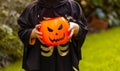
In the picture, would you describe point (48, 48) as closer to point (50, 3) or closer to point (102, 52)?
point (50, 3)

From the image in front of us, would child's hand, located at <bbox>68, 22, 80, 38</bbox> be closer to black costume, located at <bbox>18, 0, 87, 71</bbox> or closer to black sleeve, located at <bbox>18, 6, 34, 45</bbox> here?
black costume, located at <bbox>18, 0, 87, 71</bbox>

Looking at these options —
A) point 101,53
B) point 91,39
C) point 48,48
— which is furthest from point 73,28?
point 91,39

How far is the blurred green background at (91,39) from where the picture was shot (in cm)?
606

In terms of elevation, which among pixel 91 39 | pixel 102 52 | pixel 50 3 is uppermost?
pixel 50 3

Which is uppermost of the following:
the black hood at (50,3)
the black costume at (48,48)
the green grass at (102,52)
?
the black hood at (50,3)

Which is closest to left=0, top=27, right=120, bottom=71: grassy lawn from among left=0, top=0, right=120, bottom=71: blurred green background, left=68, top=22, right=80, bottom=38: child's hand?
left=0, top=0, right=120, bottom=71: blurred green background

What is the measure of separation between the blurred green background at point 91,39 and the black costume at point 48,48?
7.05ft

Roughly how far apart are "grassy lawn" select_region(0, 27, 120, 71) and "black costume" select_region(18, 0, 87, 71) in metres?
2.53

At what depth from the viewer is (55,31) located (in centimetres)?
343

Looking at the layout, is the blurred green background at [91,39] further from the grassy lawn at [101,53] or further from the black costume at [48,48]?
the black costume at [48,48]

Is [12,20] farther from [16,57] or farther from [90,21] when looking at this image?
[90,21]

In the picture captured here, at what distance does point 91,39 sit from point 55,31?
5.00 m

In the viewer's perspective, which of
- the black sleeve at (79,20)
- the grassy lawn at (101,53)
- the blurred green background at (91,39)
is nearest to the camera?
the black sleeve at (79,20)

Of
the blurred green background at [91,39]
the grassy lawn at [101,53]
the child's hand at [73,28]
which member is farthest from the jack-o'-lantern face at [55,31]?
the grassy lawn at [101,53]
